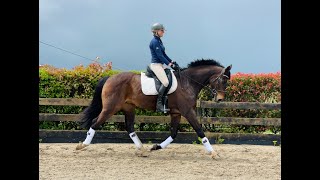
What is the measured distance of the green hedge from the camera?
34.4 ft

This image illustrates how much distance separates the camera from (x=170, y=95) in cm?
853

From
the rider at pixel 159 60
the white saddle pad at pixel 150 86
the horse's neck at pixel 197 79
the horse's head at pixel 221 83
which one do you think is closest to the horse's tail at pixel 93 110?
the white saddle pad at pixel 150 86

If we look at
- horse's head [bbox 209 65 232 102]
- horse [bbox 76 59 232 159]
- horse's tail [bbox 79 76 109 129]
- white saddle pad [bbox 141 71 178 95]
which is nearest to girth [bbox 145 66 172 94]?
white saddle pad [bbox 141 71 178 95]

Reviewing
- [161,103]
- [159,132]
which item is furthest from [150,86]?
[159,132]

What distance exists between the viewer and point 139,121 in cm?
1025

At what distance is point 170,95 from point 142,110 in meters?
2.11

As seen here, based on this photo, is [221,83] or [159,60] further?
[221,83]

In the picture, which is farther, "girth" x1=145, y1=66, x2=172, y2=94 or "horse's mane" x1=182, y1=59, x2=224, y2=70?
"horse's mane" x1=182, y1=59, x2=224, y2=70

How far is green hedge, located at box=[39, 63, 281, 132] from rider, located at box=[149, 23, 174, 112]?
2.11m

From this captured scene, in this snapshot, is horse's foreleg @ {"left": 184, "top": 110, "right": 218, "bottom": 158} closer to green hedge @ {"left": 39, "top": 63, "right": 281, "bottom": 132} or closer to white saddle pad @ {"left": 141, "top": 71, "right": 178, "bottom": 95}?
white saddle pad @ {"left": 141, "top": 71, "right": 178, "bottom": 95}

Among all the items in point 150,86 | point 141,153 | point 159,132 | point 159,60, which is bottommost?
point 141,153

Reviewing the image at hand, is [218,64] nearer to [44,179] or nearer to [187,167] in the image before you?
[187,167]

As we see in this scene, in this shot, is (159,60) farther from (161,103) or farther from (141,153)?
(141,153)
